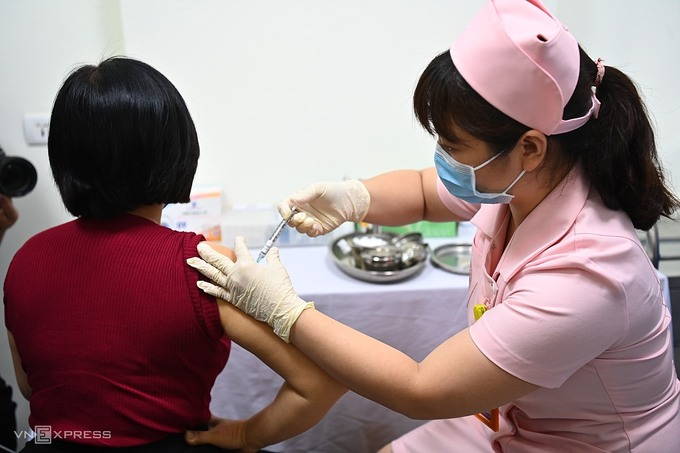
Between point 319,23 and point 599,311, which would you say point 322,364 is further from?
point 319,23

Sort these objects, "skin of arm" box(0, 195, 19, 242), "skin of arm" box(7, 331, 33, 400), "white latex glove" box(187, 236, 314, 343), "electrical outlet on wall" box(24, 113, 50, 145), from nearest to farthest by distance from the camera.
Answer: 1. "white latex glove" box(187, 236, 314, 343)
2. "skin of arm" box(7, 331, 33, 400)
3. "skin of arm" box(0, 195, 19, 242)
4. "electrical outlet on wall" box(24, 113, 50, 145)

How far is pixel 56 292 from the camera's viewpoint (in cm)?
84

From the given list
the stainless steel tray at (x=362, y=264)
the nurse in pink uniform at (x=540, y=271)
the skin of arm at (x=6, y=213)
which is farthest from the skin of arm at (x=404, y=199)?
the skin of arm at (x=6, y=213)

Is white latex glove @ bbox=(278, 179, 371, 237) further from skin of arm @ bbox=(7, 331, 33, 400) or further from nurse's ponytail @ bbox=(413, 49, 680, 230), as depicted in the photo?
skin of arm @ bbox=(7, 331, 33, 400)

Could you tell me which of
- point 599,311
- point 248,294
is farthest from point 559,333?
point 248,294

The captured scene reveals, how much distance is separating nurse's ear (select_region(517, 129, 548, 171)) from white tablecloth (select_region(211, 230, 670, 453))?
726mm

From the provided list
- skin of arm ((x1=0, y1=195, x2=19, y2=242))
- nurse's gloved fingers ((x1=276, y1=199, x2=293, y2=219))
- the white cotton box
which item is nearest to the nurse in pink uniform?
nurse's gloved fingers ((x1=276, y1=199, x2=293, y2=219))

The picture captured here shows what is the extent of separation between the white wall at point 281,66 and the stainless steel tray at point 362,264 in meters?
0.36

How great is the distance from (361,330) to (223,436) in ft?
2.08

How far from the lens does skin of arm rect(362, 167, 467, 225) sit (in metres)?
1.36

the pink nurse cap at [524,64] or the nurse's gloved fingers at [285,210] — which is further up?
the pink nurse cap at [524,64]

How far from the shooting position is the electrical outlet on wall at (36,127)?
5.74ft

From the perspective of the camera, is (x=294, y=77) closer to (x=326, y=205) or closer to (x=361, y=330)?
(x=326, y=205)

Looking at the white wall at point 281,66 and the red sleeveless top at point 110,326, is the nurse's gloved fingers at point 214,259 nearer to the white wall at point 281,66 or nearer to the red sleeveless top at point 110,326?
the red sleeveless top at point 110,326
